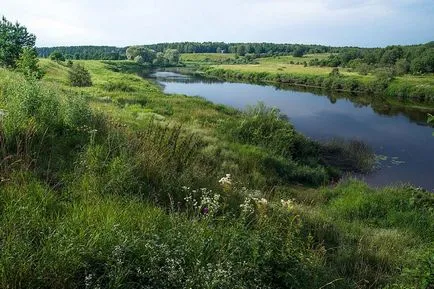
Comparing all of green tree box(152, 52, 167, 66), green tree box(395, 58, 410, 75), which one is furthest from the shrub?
green tree box(152, 52, 167, 66)

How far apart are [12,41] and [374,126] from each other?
128ft

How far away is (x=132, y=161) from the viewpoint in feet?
19.2

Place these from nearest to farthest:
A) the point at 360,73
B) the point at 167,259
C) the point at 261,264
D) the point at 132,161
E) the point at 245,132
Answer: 1. the point at 167,259
2. the point at 261,264
3. the point at 132,161
4. the point at 245,132
5. the point at 360,73

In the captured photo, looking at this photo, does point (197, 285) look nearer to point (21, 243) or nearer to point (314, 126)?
point (21, 243)

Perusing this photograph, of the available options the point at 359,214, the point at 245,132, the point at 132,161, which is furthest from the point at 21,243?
the point at 245,132

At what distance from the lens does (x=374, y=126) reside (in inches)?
1521

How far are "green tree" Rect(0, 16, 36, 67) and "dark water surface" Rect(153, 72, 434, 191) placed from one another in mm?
24695

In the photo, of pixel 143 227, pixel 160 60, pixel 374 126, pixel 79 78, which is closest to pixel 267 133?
pixel 143 227

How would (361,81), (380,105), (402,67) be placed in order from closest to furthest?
(380,105)
(361,81)
(402,67)

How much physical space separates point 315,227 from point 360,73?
84014mm

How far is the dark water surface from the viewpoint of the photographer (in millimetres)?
23406

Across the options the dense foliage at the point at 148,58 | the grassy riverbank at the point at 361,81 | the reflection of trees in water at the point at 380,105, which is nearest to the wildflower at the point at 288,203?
the reflection of trees in water at the point at 380,105

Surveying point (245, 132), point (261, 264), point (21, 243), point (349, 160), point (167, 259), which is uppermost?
point (21, 243)

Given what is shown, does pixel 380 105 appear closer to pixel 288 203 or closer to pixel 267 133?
pixel 267 133
